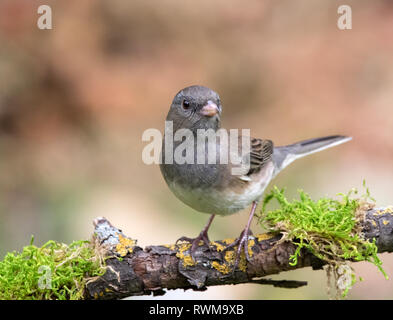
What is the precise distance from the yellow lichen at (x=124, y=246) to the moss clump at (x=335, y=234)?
2.42 ft

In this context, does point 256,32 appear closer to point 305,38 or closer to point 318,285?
point 305,38

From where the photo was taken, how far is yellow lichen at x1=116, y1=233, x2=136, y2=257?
2.56 metres

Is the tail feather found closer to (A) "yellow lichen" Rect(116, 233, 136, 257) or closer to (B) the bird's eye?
(B) the bird's eye

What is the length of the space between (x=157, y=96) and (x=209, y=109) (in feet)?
10.2

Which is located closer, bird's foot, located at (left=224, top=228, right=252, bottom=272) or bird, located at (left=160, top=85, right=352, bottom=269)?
bird's foot, located at (left=224, top=228, right=252, bottom=272)

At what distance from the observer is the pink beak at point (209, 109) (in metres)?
2.84

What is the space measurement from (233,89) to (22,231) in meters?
2.82

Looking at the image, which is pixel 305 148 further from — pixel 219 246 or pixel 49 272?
pixel 49 272

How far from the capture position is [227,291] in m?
4.35

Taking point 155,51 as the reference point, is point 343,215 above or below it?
below

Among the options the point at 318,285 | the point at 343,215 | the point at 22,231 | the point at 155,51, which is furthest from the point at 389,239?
the point at 155,51

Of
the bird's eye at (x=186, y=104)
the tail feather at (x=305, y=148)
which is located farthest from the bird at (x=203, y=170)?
the tail feather at (x=305, y=148)

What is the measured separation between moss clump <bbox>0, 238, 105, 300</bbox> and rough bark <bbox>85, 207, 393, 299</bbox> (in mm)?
65

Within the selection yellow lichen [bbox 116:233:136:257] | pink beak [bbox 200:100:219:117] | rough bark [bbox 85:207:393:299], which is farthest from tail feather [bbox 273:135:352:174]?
yellow lichen [bbox 116:233:136:257]
